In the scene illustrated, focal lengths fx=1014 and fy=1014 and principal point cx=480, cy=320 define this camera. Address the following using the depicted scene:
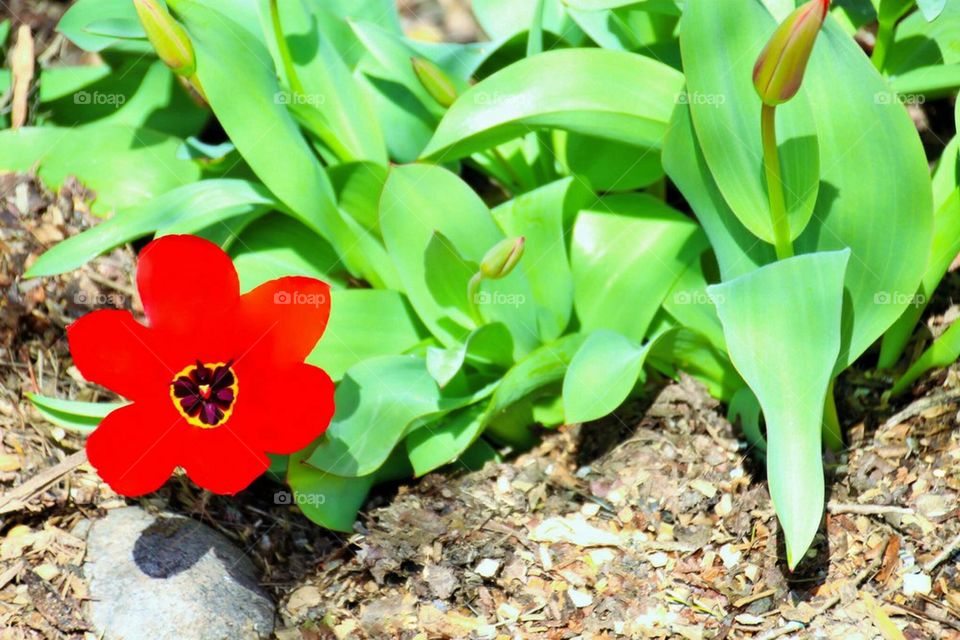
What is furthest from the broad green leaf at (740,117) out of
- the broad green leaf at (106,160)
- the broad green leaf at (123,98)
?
the broad green leaf at (123,98)

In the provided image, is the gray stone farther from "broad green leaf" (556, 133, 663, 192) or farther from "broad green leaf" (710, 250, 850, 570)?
"broad green leaf" (556, 133, 663, 192)

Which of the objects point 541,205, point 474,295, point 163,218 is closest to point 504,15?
point 541,205

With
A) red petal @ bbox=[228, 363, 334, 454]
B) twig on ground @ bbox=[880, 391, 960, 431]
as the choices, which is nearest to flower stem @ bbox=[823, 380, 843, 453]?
twig on ground @ bbox=[880, 391, 960, 431]

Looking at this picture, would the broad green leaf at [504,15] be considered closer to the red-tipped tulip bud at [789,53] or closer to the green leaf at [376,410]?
the green leaf at [376,410]

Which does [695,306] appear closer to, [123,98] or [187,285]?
[187,285]

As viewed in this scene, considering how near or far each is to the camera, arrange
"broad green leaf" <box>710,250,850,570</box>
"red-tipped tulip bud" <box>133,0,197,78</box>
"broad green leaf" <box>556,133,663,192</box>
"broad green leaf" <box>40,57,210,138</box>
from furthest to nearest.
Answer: "broad green leaf" <box>40,57,210,138</box>, "broad green leaf" <box>556,133,663,192</box>, "red-tipped tulip bud" <box>133,0,197,78</box>, "broad green leaf" <box>710,250,850,570</box>

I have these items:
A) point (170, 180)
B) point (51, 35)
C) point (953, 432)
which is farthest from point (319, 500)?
point (51, 35)
